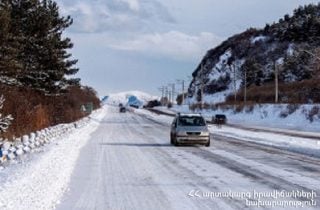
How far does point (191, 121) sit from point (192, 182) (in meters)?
15.9

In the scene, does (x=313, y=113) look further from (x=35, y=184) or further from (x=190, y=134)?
(x=35, y=184)

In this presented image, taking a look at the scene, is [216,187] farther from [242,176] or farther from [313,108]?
[313,108]

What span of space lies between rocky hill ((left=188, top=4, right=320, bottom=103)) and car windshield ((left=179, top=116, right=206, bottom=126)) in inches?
2767

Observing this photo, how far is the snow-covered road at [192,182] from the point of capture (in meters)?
11.1

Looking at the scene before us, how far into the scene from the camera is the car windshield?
29.6 metres

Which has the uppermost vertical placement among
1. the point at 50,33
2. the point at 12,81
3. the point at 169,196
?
the point at 50,33

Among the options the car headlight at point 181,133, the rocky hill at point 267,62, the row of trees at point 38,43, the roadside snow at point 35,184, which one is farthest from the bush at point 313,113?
the roadside snow at point 35,184

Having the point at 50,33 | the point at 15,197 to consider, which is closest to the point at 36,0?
the point at 50,33

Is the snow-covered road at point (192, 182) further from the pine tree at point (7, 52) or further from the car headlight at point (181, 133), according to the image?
the pine tree at point (7, 52)

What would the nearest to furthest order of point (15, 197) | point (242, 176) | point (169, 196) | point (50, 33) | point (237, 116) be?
point (15, 197), point (169, 196), point (242, 176), point (50, 33), point (237, 116)

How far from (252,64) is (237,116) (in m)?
45.6

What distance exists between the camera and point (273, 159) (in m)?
21.0

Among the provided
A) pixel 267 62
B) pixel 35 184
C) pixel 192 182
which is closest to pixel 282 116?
pixel 192 182

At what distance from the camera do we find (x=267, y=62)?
448 ft
